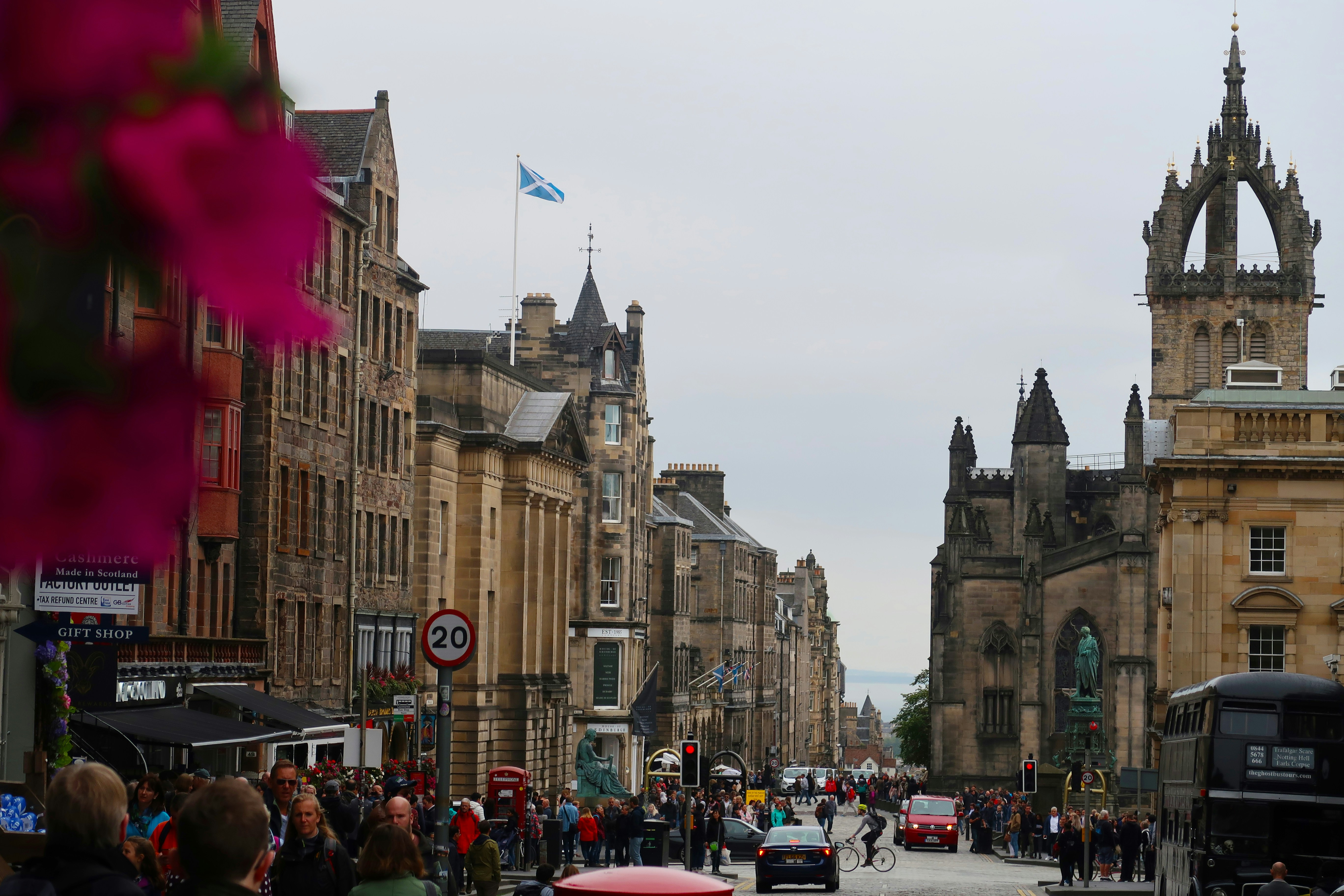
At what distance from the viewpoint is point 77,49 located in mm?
1229

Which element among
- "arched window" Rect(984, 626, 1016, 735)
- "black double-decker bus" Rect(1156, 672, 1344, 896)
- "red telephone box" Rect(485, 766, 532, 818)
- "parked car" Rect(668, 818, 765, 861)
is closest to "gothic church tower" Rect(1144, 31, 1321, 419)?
"arched window" Rect(984, 626, 1016, 735)

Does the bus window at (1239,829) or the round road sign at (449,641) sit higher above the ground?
Answer: the round road sign at (449,641)

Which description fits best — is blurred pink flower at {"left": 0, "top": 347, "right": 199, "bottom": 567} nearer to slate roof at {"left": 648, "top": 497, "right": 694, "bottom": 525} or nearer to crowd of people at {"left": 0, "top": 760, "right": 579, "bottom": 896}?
crowd of people at {"left": 0, "top": 760, "right": 579, "bottom": 896}

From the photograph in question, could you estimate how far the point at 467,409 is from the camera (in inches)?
2366

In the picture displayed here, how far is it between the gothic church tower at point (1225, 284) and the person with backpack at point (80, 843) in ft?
275

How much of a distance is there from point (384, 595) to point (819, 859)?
18.6m

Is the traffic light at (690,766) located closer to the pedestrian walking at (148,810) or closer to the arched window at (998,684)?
the pedestrian walking at (148,810)

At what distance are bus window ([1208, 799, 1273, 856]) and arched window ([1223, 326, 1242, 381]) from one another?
209 ft

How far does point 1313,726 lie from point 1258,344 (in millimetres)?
63187

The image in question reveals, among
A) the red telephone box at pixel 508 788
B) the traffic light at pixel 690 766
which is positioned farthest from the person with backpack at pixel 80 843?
the red telephone box at pixel 508 788

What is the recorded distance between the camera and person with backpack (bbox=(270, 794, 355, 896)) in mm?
10375

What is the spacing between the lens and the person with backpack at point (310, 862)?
34.0 ft

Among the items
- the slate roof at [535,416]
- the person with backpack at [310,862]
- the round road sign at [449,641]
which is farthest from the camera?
the slate roof at [535,416]

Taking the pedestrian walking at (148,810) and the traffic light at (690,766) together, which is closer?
the pedestrian walking at (148,810)
